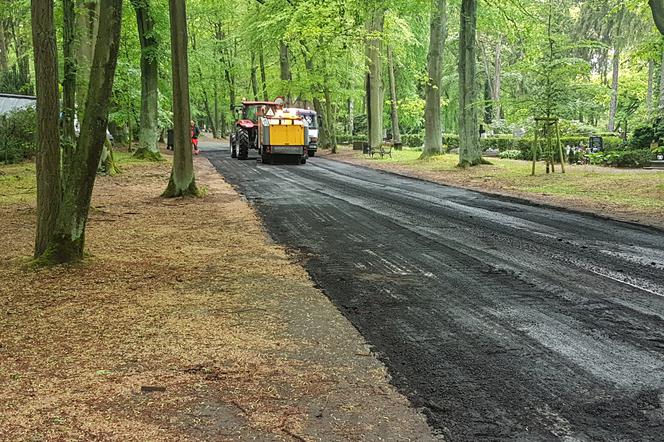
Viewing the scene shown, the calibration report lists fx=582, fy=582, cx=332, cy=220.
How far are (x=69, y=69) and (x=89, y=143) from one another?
14.0ft

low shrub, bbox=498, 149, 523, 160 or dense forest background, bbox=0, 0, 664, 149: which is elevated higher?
dense forest background, bbox=0, 0, 664, 149

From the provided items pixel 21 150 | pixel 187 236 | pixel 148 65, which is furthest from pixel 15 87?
pixel 187 236

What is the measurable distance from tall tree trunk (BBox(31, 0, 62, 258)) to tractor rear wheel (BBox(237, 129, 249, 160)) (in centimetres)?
2083

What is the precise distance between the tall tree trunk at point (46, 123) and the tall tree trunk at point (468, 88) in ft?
56.0

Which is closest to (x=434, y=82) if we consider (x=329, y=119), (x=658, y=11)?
(x=329, y=119)

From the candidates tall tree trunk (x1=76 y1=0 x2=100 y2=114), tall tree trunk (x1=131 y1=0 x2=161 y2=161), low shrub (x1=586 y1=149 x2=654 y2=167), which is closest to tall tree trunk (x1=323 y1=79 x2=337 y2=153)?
tall tree trunk (x1=131 y1=0 x2=161 y2=161)

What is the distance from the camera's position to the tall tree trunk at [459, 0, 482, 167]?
70.1 ft

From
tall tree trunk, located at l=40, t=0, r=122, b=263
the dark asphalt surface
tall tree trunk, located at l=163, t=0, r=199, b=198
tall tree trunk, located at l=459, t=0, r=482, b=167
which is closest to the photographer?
the dark asphalt surface

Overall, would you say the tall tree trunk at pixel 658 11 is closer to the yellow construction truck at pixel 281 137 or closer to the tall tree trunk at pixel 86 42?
the tall tree trunk at pixel 86 42

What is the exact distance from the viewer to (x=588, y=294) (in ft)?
17.8

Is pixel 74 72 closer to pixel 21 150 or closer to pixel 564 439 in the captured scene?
pixel 564 439

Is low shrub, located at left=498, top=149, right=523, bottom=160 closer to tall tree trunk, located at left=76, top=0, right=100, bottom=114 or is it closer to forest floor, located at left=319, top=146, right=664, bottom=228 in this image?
forest floor, located at left=319, top=146, right=664, bottom=228

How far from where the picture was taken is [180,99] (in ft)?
41.2

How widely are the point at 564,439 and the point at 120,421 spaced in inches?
88.4
